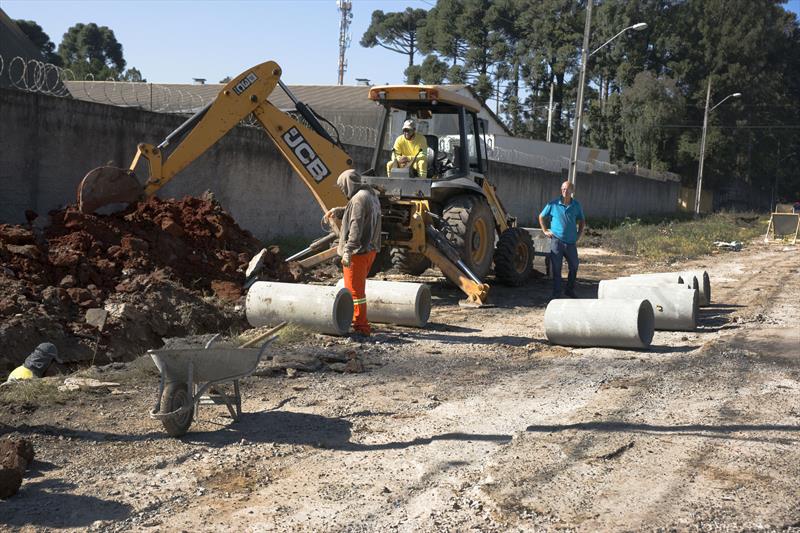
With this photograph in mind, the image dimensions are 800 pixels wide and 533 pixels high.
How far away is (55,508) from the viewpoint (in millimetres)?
A: 4848

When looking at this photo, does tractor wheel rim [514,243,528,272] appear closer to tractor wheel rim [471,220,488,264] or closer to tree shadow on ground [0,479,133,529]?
tractor wheel rim [471,220,488,264]

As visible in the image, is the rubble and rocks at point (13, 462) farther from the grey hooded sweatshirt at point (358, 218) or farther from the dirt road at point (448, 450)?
the grey hooded sweatshirt at point (358, 218)

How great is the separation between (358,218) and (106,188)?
12.2 feet

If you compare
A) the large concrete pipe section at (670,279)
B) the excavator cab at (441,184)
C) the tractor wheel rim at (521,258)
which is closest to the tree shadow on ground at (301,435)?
the excavator cab at (441,184)

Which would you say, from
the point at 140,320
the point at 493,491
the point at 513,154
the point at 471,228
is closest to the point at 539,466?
the point at 493,491

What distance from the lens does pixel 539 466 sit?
569cm

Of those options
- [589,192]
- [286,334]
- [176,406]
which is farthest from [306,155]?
[589,192]

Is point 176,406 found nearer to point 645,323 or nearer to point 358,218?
point 358,218

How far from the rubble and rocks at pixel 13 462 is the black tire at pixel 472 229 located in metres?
8.12

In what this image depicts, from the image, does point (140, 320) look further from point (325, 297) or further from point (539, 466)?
point (539, 466)

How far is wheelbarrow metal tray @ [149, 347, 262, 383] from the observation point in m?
5.92

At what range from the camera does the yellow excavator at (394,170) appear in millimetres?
11789

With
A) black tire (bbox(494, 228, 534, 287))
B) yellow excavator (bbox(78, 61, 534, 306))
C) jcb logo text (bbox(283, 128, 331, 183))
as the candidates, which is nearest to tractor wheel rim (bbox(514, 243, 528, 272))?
black tire (bbox(494, 228, 534, 287))

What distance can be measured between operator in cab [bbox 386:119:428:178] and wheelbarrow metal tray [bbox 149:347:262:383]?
23.1 feet
